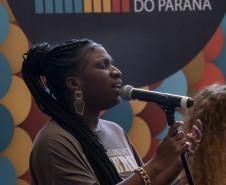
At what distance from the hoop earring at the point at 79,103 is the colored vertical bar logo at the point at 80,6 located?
3.00 ft

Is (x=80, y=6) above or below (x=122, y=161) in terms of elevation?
above

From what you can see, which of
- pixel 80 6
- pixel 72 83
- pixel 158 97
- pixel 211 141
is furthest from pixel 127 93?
pixel 80 6

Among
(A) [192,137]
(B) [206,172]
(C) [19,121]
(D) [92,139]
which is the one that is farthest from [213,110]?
(C) [19,121]

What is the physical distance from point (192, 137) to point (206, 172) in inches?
17.3

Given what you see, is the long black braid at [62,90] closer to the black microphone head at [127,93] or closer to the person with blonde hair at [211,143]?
the black microphone head at [127,93]

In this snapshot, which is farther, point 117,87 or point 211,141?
point 211,141

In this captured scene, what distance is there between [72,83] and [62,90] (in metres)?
0.06

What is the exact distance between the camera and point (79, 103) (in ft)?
5.50

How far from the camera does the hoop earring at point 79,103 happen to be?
168 cm

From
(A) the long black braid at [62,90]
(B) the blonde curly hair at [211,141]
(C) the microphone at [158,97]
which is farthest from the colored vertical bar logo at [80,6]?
(C) the microphone at [158,97]

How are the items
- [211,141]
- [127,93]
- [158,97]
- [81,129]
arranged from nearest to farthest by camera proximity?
[158,97] → [127,93] → [81,129] → [211,141]

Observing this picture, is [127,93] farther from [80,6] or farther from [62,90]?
[80,6]

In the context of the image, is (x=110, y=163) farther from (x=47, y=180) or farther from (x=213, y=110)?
(x=213, y=110)

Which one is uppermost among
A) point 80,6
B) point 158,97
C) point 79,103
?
point 80,6
